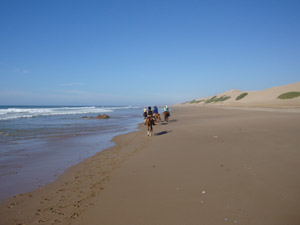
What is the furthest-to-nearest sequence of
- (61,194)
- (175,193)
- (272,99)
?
1. (272,99)
2. (61,194)
3. (175,193)

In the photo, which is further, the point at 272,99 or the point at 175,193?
the point at 272,99

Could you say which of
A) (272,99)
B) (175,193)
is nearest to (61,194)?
(175,193)

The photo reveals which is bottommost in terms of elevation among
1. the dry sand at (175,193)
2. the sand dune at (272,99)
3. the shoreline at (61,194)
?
the shoreline at (61,194)

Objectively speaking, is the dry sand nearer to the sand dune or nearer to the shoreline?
the shoreline

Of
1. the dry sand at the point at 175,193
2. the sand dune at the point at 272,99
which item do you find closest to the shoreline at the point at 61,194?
the dry sand at the point at 175,193

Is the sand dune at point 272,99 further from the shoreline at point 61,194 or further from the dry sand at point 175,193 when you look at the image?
the shoreline at point 61,194

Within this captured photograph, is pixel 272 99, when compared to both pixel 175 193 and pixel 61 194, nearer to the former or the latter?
pixel 175 193

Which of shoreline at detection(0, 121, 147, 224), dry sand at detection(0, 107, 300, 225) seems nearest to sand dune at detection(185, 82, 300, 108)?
dry sand at detection(0, 107, 300, 225)

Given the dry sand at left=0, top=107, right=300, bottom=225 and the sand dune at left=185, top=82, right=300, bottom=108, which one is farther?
the sand dune at left=185, top=82, right=300, bottom=108

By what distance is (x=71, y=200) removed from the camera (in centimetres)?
423

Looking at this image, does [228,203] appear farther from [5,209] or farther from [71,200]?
[5,209]

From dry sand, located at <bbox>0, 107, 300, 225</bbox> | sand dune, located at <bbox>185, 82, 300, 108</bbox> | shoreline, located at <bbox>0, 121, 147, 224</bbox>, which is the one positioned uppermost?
sand dune, located at <bbox>185, 82, 300, 108</bbox>

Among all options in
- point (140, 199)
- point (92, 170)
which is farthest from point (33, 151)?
point (140, 199)

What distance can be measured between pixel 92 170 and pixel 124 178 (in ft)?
4.74
